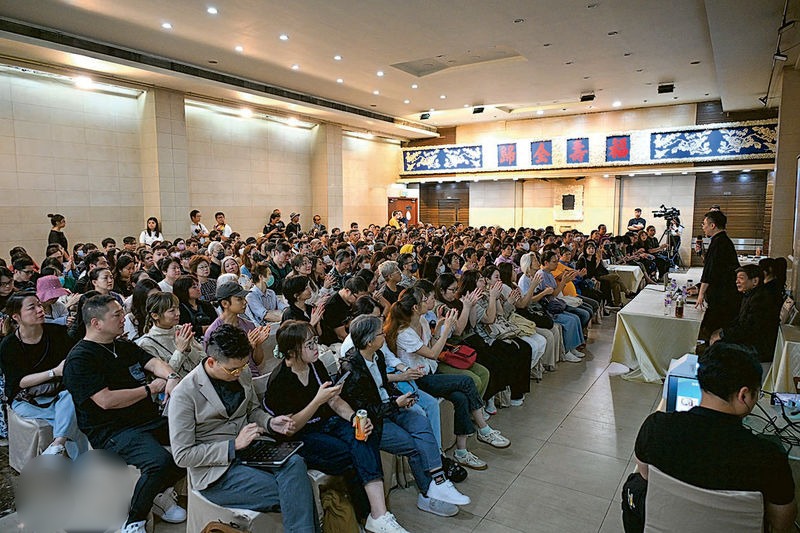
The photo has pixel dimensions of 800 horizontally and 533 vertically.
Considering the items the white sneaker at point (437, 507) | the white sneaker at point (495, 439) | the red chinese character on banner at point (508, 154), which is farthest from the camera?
the red chinese character on banner at point (508, 154)

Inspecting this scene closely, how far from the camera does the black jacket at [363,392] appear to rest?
317 centimetres

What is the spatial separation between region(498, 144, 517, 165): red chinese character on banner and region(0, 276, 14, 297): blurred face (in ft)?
48.4

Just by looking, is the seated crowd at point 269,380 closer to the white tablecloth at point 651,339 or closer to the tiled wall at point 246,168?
the white tablecloth at point 651,339

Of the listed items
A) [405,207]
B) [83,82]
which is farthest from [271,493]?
[405,207]

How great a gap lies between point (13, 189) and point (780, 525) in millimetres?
12298

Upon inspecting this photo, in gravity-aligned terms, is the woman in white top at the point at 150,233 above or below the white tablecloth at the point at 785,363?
above

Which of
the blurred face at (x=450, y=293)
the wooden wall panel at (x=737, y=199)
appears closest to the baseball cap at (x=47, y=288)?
the blurred face at (x=450, y=293)

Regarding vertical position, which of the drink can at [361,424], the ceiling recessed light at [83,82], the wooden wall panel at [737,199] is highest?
the ceiling recessed light at [83,82]

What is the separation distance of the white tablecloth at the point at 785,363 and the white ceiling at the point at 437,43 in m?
4.25

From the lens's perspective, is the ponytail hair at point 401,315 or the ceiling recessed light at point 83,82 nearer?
the ponytail hair at point 401,315

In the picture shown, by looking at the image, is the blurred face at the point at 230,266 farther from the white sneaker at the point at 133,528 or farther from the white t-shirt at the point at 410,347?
Result: the white sneaker at the point at 133,528

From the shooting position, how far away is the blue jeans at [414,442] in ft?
10.5

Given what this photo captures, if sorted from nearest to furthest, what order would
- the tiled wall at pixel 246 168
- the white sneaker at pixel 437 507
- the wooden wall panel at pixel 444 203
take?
the white sneaker at pixel 437 507 → the tiled wall at pixel 246 168 → the wooden wall panel at pixel 444 203

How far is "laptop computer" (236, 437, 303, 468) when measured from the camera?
8.57 feet
